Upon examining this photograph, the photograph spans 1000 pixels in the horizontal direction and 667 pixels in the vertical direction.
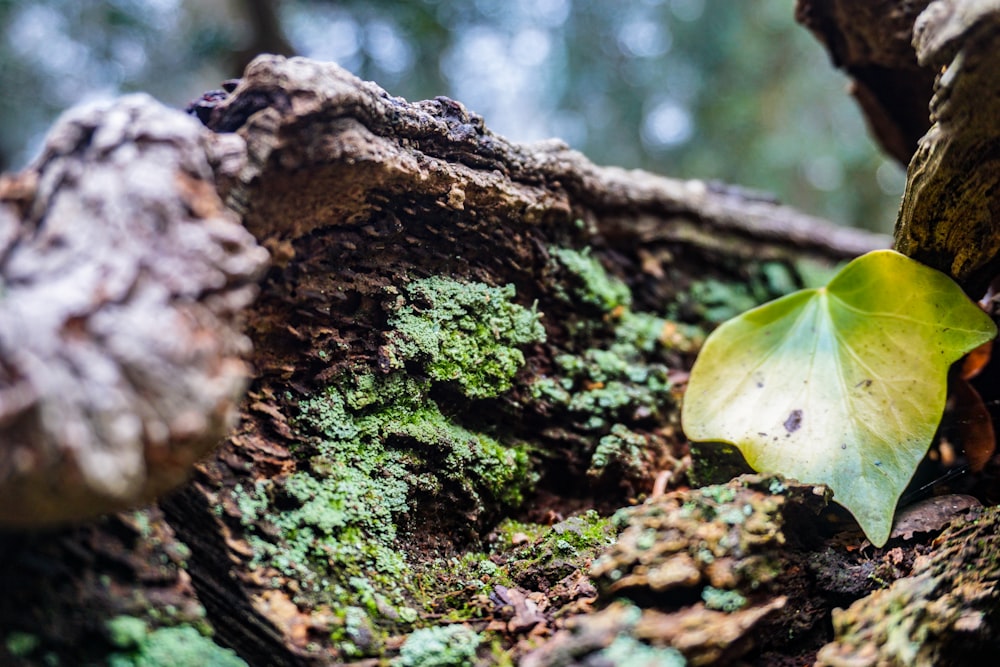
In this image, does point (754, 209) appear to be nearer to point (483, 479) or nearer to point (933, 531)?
point (933, 531)

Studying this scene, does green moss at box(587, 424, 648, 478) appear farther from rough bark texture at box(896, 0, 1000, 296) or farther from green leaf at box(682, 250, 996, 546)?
rough bark texture at box(896, 0, 1000, 296)

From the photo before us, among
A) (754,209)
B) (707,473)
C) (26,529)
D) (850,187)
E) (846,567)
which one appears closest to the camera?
(26,529)

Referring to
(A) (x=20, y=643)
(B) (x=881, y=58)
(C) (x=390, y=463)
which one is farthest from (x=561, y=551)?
(B) (x=881, y=58)

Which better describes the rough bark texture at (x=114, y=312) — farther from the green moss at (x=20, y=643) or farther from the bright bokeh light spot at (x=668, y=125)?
the bright bokeh light spot at (x=668, y=125)

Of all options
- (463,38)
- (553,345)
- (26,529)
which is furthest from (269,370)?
(463,38)

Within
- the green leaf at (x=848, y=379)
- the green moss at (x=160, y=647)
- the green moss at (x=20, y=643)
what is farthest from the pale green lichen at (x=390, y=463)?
the green leaf at (x=848, y=379)

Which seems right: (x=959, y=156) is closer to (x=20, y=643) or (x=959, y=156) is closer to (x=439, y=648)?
(x=439, y=648)

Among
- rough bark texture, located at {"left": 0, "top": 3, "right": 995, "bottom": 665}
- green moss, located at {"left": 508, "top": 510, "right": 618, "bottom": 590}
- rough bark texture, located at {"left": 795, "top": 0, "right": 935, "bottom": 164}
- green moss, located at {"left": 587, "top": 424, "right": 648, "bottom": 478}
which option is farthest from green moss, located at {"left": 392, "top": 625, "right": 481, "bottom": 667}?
rough bark texture, located at {"left": 795, "top": 0, "right": 935, "bottom": 164}
